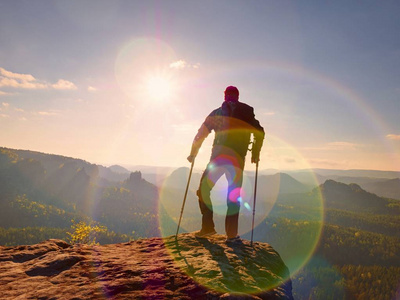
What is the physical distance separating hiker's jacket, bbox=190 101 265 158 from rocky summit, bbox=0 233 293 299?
318 centimetres

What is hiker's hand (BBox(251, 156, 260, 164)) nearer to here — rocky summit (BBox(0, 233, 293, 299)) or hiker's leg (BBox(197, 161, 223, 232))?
hiker's leg (BBox(197, 161, 223, 232))

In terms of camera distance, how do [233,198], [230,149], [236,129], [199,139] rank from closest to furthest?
[233,198], [230,149], [236,129], [199,139]

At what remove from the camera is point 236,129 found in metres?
8.48

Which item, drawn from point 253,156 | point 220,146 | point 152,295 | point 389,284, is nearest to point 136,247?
point 152,295

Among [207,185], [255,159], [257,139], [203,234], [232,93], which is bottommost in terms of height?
[203,234]

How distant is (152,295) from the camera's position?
4250mm

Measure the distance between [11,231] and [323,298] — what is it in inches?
8696

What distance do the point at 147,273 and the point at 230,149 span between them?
4685 mm

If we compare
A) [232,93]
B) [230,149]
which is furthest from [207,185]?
[232,93]

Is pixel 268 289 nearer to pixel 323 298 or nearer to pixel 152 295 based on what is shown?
pixel 152 295

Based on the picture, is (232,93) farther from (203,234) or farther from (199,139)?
(203,234)

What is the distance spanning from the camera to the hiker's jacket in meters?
8.45

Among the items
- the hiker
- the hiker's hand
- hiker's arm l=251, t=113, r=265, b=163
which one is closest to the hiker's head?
the hiker

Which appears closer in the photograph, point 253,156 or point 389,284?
point 253,156
